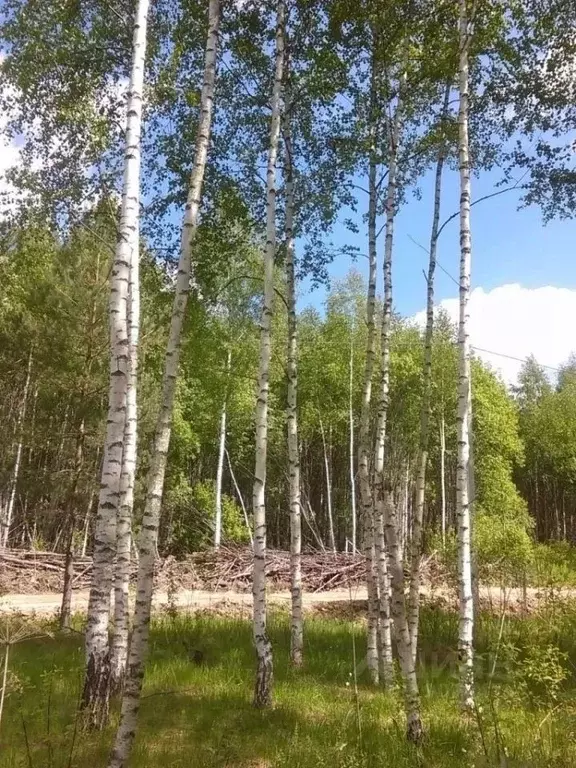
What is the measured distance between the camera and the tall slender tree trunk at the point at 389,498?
414 centimetres

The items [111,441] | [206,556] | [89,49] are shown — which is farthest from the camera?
[206,556]

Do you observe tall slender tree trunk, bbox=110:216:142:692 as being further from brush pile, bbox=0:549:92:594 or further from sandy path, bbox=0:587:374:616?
brush pile, bbox=0:549:92:594

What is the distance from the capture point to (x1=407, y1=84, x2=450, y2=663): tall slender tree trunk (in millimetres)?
6703

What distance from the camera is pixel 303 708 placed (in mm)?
5961

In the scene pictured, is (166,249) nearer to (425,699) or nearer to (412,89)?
(412,89)

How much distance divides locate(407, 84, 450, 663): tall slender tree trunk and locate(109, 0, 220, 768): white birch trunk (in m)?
3.01

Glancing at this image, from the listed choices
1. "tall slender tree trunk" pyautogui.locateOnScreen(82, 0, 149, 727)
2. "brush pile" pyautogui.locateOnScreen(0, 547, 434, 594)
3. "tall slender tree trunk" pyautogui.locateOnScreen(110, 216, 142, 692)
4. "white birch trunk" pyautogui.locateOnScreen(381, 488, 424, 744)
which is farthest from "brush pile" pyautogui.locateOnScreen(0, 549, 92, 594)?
"white birch trunk" pyautogui.locateOnScreen(381, 488, 424, 744)

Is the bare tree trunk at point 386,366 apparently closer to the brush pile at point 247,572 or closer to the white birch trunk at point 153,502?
the white birch trunk at point 153,502

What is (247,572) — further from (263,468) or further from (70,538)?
(263,468)

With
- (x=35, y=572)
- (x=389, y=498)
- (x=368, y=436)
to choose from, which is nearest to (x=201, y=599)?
(x=35, y=572)

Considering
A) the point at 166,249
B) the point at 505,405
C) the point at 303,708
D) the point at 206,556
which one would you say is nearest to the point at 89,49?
the point at 166,249

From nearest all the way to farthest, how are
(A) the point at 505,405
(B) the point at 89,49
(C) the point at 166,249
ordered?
1. (B) the point at 89,49
2. (C) the point at 166,249
3. (A) the point at 505,405

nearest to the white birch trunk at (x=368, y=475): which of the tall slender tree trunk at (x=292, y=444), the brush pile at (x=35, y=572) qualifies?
the tall slender tree trunk at (x=292, y=444)

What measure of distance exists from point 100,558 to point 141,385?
12101 millimetres
